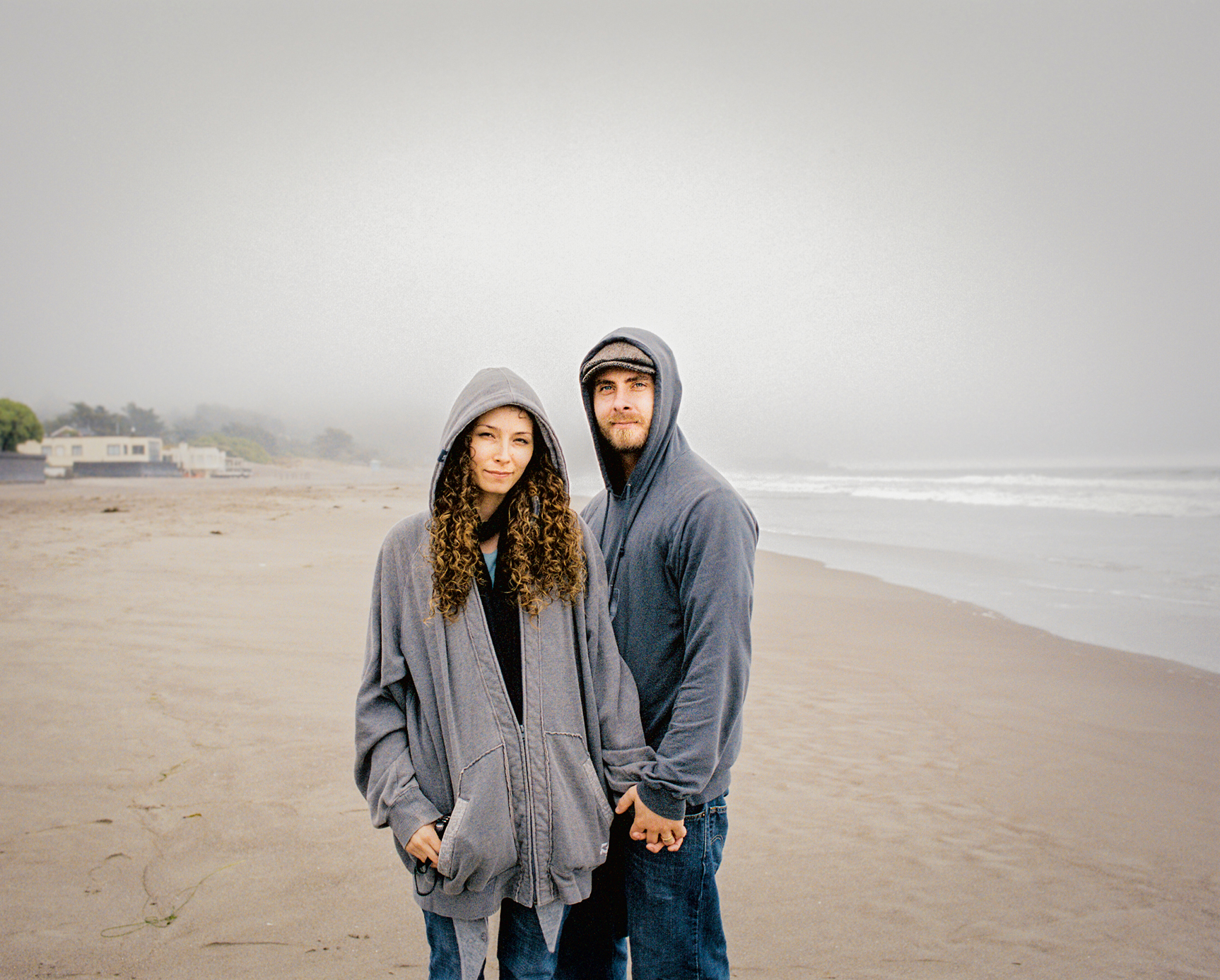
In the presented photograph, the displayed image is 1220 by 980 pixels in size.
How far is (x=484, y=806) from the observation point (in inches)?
64.0

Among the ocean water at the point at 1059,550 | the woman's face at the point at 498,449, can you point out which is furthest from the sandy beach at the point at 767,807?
the woman's face at the point at 498,449

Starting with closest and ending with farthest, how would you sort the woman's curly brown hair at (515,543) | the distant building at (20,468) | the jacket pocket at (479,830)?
the jacket pocket at (479,830), the woman's curly brown hair at (515,543), the distant building at (20,468)

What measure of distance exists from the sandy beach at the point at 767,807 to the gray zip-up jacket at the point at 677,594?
1359 mm

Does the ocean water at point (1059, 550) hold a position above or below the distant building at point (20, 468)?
above

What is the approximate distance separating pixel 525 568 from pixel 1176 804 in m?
4.10

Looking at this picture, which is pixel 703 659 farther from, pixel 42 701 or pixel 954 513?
pixel 954 513

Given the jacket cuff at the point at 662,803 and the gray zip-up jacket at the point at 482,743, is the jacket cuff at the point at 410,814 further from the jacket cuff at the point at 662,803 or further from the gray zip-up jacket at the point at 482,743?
the jacket cuff at the point at 662,803

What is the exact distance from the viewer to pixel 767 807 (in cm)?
376

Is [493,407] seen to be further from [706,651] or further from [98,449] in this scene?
[98,449]

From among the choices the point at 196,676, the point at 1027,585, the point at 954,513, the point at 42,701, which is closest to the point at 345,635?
the point at 196,676

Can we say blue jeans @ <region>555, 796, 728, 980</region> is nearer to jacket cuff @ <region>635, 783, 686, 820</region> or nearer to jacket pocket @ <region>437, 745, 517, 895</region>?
jacket cuff @ <region>635, 783, 686, 820</region>

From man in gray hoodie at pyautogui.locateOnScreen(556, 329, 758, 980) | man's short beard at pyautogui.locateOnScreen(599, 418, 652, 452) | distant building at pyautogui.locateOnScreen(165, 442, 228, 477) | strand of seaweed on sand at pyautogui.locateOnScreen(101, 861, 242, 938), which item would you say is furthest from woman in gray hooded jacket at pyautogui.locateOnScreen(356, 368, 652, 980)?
distant building at pyautogui.locateOnScreen(165, 442, 228, 477)

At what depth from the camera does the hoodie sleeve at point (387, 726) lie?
1.66m

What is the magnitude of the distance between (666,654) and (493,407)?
786 millimetres
